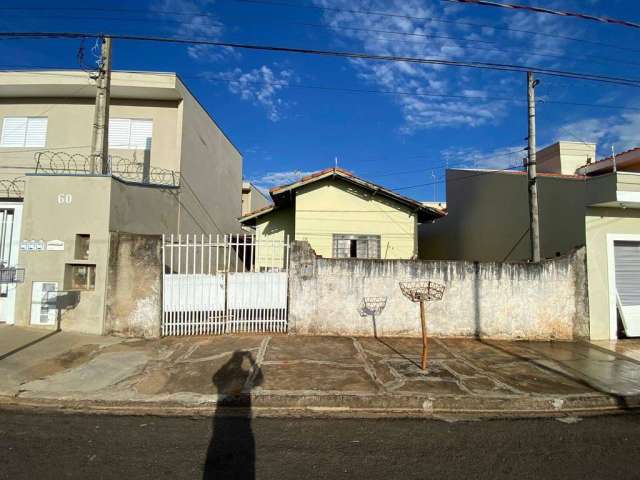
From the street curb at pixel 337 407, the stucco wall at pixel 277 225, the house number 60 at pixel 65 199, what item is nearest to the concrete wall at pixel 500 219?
the street curb at pixel 337 407

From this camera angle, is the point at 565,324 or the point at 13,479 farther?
the point at 565,324

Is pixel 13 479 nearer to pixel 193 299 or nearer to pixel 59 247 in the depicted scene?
pixel 193 299

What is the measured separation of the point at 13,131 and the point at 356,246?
12.0m

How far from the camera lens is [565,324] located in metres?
8.44

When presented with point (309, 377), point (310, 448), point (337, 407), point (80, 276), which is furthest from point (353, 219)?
point (310, 448)

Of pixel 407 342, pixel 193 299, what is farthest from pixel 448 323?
pixel 193 299

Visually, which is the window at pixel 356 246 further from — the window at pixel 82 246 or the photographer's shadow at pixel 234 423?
the window at pixel 82 246

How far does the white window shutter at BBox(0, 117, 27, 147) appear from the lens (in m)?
12.6

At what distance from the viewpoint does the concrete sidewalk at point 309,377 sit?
4.71 metres

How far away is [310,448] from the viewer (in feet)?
11.8

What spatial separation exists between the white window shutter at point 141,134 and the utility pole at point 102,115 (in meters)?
3.67

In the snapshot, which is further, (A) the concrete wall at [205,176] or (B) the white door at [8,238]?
(A) the concrete wall at [205,176]

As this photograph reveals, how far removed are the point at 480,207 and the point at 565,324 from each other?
601 cm

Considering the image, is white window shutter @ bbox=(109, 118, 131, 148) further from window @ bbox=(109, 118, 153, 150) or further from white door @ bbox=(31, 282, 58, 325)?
white door @ bbox=(31, 282, 58, 325)
